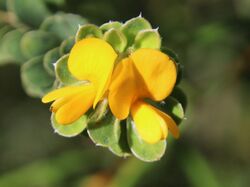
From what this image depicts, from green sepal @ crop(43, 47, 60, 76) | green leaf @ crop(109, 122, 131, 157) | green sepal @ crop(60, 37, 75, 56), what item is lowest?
green leaf @ crop(109, 122, 131, 157)

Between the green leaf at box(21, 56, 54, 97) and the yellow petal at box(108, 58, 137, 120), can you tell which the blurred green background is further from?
the yellow petal at box(108, 58, 137, 120)

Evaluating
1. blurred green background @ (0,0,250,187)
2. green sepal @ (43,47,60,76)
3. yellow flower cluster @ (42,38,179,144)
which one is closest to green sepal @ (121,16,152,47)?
yellow flower cluster @ (42,38,179,144)

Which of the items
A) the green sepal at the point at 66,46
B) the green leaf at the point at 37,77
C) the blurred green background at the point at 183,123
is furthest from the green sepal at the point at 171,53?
the blurred green background at the point at 183,123

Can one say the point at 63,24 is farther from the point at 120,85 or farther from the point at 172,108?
the point at 120,85

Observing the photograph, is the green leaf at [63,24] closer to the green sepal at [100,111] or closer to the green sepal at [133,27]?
the green sepal at [133,27]

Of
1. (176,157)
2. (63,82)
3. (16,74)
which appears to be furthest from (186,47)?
(63,82)

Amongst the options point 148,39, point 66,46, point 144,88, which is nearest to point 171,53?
point 148,39
